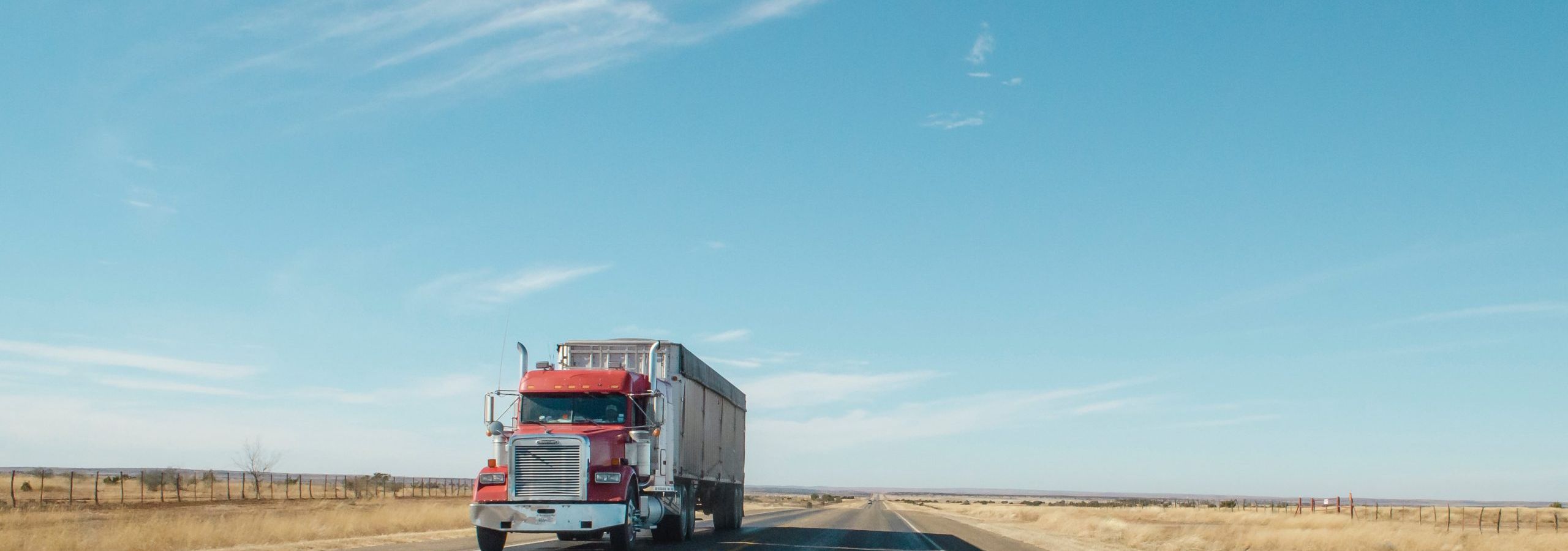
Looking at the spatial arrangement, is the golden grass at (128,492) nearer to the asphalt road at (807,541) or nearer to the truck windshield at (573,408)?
the asphalt road at (807,541)

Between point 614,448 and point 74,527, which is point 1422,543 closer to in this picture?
point 614,448

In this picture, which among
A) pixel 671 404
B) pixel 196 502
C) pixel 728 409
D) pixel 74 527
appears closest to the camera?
pixel 671 404

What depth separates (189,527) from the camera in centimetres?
2544

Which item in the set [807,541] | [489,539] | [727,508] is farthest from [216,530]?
[807,541]

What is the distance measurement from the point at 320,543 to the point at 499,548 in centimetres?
692

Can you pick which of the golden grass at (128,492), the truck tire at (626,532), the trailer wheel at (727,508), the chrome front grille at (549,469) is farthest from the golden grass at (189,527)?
the truck tire at (626,532)

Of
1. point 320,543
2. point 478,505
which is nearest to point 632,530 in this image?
point 478,505

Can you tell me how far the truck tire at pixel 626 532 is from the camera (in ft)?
65.6

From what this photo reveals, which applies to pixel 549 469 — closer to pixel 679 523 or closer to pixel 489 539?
pixel 489 539

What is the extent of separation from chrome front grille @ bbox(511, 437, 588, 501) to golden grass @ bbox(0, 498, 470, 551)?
7855 millimetres

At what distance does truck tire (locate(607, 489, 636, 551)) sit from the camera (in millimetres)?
19984

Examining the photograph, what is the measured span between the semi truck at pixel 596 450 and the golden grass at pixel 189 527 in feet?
24.6

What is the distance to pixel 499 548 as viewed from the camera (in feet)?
67.4

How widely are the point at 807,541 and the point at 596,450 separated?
383 inches
